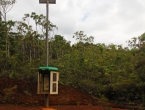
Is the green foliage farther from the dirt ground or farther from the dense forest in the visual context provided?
the dense forest

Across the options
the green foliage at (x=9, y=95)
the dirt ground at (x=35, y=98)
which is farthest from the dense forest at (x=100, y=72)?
the green foliage at (x=9, y=95)

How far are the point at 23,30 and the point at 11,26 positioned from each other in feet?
5.72

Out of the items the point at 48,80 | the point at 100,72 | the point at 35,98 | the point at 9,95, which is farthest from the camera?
the point at 100,72

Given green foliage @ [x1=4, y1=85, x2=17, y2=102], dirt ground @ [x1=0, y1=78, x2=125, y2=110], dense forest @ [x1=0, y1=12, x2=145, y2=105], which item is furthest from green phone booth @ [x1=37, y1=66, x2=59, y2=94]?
dense forest @ [x1=0, y1=12, x2=145, y2=105]

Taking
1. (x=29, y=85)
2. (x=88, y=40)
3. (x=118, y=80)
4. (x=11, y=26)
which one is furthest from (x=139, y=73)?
(x=88, y=40)

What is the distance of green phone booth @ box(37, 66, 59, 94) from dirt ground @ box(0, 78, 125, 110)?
167cm

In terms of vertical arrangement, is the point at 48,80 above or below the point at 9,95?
above

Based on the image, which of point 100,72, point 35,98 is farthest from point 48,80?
point 100,72

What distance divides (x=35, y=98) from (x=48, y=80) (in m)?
Answer: 3.25

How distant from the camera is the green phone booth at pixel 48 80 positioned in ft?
26.3

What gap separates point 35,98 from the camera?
437 inches

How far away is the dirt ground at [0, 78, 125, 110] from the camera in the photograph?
9852mm

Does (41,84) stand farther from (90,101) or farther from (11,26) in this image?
(11,26)

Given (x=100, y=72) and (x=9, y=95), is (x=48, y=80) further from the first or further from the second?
(x=100, y=72)
